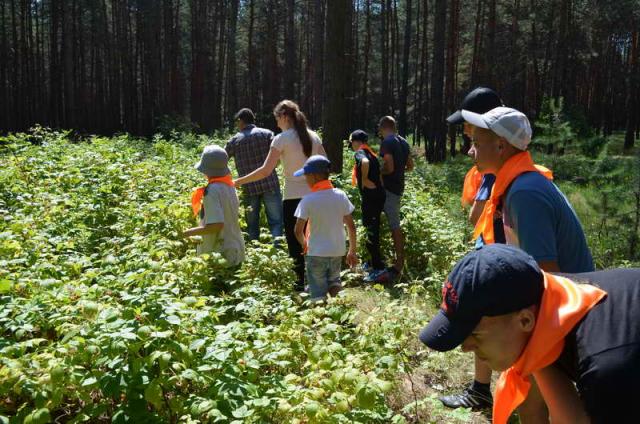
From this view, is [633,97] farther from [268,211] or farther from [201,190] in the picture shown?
[201,190]

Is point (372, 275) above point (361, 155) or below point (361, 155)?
below

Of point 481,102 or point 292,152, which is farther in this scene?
point 292,152

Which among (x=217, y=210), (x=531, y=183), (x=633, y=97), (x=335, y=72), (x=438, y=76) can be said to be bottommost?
(x=217, y=210)

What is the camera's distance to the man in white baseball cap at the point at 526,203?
2457 millimetres

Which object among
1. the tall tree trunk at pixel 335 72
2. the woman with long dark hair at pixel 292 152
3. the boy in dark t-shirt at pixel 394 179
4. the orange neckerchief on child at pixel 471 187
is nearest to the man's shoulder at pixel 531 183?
the orange neckerchief on child at pixel 471 187

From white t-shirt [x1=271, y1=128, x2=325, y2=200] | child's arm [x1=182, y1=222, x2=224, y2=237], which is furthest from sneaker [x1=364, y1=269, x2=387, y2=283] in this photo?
child's arm [x1=182, y1=222, x2=224, y2=237]

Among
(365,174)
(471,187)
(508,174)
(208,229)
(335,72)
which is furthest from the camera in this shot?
(335,72)

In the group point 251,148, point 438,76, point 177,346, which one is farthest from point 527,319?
point 438,76

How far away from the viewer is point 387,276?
668 centimetres

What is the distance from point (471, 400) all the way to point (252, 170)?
4232mm

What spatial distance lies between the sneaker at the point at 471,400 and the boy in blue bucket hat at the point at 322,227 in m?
1.54

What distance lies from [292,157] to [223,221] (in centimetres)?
141

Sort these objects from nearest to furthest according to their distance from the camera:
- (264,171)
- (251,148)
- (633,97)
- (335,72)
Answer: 1. (264,171)
2. (251,148)
3. (335,72)
4. (633,97)

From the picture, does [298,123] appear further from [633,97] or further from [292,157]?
[633,97]
